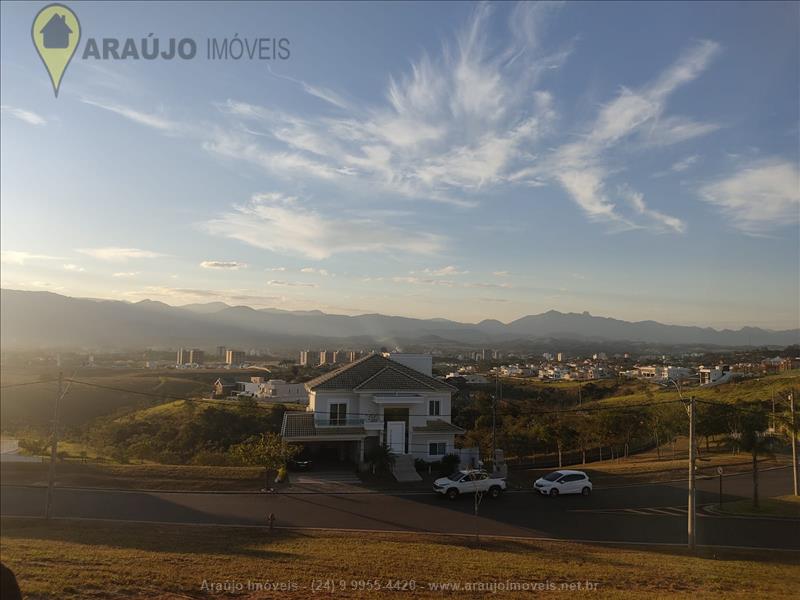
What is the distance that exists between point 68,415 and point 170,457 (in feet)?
53.5

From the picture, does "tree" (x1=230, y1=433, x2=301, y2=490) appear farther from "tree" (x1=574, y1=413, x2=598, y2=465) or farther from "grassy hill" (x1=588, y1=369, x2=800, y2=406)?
"grassy hill" (x1=588, y1=369, x2=800, y2=406)

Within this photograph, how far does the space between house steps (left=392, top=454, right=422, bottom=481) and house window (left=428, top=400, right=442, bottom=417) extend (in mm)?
3607

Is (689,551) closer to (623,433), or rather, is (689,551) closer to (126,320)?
(623,433)

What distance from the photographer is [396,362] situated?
110 feet

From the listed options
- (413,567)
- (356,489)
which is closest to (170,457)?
(356,489)

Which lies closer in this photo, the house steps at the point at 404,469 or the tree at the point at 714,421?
the house steps at the point at 404,469

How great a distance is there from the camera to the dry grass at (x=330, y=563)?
35.2 ft

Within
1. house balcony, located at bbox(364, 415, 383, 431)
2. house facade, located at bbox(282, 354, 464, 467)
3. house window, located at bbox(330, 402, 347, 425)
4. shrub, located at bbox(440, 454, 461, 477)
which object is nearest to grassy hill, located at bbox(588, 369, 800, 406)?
shrub, located at bbox(440, 454, 461, 477)

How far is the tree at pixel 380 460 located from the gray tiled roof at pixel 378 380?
3882 millimetres

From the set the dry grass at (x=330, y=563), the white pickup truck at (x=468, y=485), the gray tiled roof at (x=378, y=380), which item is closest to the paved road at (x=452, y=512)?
the white pickup truck at (x=468, y=485)

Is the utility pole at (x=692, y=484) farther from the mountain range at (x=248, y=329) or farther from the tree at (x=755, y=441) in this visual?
the mountain range at (x=248, y=329)

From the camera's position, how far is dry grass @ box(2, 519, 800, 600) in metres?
10.7

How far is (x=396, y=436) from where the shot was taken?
2930 centimetres

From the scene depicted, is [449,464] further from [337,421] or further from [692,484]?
[692,484]
